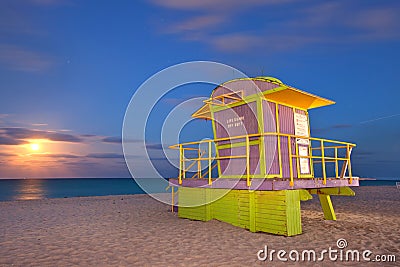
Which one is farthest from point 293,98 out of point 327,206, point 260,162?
point 327,206

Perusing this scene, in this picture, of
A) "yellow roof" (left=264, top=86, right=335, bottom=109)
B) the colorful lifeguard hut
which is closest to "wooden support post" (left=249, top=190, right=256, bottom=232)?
the colorful lifeguard hut

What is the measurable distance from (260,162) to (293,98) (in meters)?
2.71

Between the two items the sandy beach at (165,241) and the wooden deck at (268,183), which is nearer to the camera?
the sandy beach at (165,241)

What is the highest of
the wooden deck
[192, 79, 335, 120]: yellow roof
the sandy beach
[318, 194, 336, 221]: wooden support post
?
A: [192, 79, 335, 120]: yellow roof

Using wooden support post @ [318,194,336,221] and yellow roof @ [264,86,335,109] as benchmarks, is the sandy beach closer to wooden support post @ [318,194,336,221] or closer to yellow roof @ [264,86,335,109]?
wooden support post @ [318,194,336,221]

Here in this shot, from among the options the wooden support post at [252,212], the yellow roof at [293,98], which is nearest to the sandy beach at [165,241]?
the wooden support post at [252,212]

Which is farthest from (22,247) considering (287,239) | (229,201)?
(287,239)

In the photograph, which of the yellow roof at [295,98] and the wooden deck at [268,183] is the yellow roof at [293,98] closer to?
the yellow roof at [295,98]

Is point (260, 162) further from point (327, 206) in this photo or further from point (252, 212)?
point (327, 206)

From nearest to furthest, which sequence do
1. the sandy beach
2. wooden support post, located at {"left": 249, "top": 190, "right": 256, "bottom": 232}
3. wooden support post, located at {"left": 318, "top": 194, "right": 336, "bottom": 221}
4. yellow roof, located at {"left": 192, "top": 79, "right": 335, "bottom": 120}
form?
the sandy beach, wooden support post, located at {"left": 249, "top": 190, "right": 256, "bottom": 232}, yellow roof, located at {"left": 192, "top": 79, "right": 335, "bottom": 120}, wooden support post, located at {"left": 318, "top": 194, "right": 336, "bottom": 221}

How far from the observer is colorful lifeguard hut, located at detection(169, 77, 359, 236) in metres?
9.34

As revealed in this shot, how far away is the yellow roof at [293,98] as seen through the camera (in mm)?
10055

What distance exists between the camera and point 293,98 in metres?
10.9

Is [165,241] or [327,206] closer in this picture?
[165,241]
